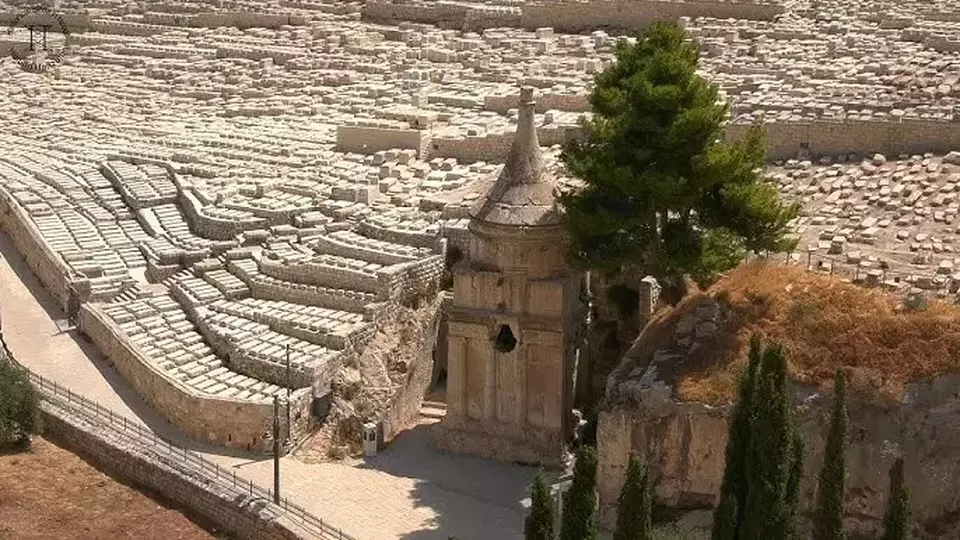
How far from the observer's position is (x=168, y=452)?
25172 mm

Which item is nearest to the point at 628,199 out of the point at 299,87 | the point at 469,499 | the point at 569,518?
the point at 469,499

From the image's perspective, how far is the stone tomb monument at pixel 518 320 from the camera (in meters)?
24.6

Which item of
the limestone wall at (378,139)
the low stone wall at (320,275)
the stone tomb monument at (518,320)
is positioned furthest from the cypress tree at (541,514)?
the limestone wall at (378,139)

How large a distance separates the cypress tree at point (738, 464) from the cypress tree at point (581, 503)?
150 cm

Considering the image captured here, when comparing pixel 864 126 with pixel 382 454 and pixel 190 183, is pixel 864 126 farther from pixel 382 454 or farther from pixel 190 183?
pixel 190 183

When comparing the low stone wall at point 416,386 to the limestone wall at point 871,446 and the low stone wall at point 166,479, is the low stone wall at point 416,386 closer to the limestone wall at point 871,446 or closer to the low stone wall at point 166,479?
the low stone wall at point 166,479

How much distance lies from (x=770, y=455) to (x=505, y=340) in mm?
7744

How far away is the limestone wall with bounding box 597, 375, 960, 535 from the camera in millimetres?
20609

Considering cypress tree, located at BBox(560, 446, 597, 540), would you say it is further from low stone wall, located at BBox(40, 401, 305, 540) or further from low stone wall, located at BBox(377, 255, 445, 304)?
low stone wall, located at BBox(377, 255, 445, 304)

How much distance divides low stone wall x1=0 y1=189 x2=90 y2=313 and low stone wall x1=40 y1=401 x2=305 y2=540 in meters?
4.41

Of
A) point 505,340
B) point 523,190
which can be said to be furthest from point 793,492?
point 523,190

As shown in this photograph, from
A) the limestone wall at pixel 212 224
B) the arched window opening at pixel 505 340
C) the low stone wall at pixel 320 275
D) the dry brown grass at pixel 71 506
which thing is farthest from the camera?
the limestone wall at pixel 212 224

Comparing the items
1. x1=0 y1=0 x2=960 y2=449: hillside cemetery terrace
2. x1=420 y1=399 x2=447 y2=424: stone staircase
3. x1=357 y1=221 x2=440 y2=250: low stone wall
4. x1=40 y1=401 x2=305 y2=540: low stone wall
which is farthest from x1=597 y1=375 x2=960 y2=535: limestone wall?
x1=357 y1=221 x2=440 y2=250: low stone wall

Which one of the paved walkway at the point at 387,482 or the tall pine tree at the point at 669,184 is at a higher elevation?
the tall pine tree at the point at 669,184
